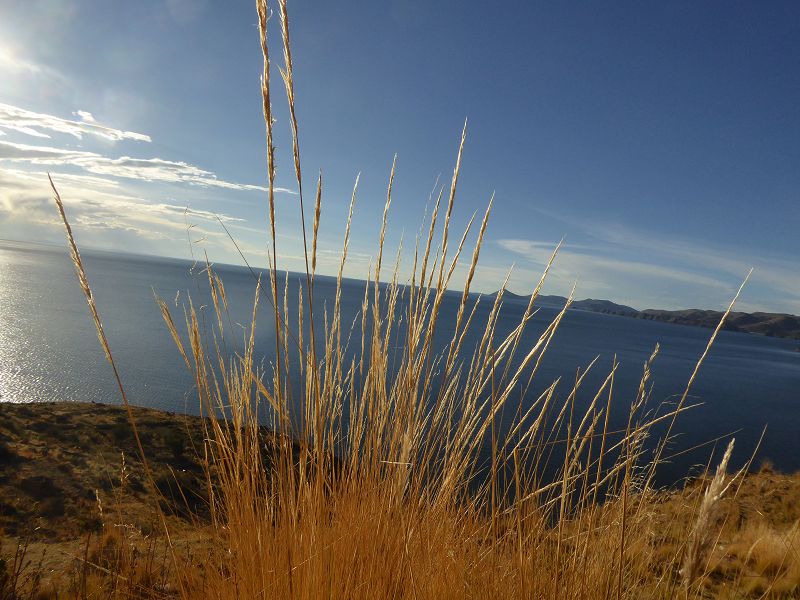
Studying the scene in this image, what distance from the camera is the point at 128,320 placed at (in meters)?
34.6

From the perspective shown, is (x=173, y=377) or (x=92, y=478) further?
(x=173, y=377)

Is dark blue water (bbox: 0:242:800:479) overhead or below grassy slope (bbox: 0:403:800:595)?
below

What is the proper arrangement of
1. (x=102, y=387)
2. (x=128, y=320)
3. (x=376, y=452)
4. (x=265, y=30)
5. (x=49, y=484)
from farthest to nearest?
(x=128, y=320), (x=102, y=387), (x=49, y=484), (x=376, y=452), (x=265, y=30)

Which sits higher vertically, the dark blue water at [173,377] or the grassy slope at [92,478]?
the grassy slope at [92,478]

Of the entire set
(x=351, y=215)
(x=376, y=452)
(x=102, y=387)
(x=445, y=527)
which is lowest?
(x=102, y=387)

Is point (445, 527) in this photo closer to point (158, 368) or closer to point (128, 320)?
point (158, 368)

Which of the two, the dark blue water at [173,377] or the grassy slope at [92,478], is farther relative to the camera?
the dark blue water at [173,377]

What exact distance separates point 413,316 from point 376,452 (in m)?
0.45

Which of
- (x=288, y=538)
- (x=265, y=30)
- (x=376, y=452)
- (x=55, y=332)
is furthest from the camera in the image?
(x=55, y=332)

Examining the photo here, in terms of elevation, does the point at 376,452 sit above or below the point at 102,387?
above

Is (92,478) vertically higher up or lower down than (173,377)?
higher up

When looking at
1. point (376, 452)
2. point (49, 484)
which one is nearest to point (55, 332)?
point (49, 484)

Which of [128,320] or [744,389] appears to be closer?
[744,389]

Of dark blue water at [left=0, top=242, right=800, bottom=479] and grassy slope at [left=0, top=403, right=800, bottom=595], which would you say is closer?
grassy slope at [left=0, top=403, right=800, bottom=595]
